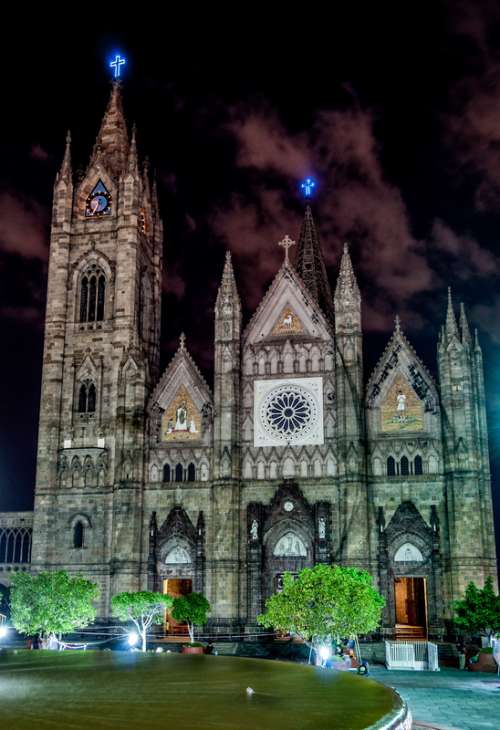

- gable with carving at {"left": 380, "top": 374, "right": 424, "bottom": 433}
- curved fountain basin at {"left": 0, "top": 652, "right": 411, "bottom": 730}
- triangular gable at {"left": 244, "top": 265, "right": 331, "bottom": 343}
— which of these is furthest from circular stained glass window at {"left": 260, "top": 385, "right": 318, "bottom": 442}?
curved fountain basin at {"left": 0, "top": 652, "right": 411, "bottom": 730}

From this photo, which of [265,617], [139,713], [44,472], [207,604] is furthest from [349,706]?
[44,472]

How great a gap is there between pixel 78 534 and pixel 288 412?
17543 mm

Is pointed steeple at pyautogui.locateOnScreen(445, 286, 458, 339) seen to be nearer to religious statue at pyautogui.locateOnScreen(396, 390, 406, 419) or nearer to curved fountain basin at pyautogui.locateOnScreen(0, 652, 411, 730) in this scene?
religious statue at pyautogui.locateOnScreen(396, 390, 406, 419)

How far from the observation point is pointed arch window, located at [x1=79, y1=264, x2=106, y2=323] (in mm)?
64250

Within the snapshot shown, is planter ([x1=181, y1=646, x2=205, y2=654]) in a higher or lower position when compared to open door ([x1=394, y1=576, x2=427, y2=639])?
lower

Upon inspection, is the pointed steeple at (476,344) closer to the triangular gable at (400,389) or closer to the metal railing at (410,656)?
the triangular gable at (400,389)

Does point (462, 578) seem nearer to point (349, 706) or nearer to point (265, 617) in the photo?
point (265, 617)

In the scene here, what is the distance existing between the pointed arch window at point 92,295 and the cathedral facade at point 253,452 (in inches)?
4.4

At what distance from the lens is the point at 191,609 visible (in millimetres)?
50750

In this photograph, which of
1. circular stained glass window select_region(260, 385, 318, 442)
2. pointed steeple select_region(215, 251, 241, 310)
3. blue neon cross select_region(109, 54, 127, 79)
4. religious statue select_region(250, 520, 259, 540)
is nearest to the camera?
religious statue select_region(250, 520, 259, 540)

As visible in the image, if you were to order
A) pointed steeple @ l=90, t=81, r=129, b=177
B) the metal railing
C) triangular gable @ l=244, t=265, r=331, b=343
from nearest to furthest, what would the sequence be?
1. the metal railing
2. triangular gable @ l=244, t=265, r=331, b=343
3. pointed steeple @ l=90, t=81, r=129, b=177

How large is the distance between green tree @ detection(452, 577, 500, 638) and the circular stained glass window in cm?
1668

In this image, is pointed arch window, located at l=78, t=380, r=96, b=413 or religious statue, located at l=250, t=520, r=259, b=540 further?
pointed arch window, located at l=78, t=380, r=96, b=413

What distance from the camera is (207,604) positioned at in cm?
5209
